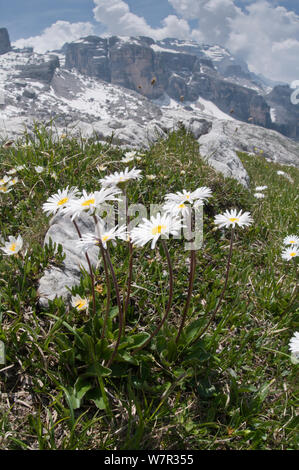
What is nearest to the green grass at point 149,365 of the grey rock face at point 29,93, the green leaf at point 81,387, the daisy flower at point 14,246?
the green leaf at point 81,387

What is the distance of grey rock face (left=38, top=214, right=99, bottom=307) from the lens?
2582mm

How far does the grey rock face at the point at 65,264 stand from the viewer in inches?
102

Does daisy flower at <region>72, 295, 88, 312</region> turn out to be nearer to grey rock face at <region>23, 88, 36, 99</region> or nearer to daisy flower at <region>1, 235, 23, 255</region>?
daisy flower at <region>1, 235, 23, 255</region>

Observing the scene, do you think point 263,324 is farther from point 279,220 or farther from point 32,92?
point 32,92

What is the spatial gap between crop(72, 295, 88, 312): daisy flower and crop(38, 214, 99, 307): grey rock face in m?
0.14

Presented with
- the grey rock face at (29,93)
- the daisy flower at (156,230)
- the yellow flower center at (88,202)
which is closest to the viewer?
the daisy flower at (156,230)

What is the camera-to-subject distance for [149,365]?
7.11ft

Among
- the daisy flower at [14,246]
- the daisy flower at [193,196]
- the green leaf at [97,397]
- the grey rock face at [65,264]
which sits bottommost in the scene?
the green leaf at [97,397]

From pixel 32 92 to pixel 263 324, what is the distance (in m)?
234

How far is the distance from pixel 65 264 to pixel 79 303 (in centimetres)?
67

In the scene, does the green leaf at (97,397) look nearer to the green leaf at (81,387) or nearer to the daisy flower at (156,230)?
the green leaf at (81,387)

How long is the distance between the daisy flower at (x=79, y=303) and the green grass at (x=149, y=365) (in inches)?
3.8
